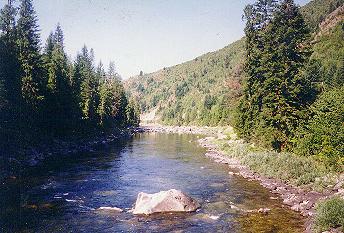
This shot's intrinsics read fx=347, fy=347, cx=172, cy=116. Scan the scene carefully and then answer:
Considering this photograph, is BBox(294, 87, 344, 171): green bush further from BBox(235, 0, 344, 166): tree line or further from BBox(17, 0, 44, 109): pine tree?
BBox(17, 0, 44, 109): pine tree

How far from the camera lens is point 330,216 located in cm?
1914

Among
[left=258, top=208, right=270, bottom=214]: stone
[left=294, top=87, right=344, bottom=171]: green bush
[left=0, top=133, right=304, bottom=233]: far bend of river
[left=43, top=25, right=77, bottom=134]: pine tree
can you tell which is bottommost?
[left=258, top=208, right=270, bottom=214]: stone

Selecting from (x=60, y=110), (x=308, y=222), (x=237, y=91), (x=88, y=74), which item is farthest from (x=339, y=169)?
(x=88, y=74)

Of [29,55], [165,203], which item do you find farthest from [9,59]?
[165,203]

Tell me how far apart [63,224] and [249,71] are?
121ft

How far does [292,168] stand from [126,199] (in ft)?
52.4

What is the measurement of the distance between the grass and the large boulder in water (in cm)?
1070

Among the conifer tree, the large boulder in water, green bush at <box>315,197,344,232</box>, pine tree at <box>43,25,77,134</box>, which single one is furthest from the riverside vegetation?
the conifer tree

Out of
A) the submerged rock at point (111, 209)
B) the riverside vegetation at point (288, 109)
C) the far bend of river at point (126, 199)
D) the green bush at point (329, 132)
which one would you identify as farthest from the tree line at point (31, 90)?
the green bush at point (329, 132)

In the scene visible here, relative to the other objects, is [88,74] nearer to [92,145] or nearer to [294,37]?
[92,145]

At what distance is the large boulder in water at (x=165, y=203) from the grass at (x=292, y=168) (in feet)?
35.1

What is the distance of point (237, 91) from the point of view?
58625mm

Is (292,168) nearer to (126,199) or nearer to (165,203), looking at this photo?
(165,203)

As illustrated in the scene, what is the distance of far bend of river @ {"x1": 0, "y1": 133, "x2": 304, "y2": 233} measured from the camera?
2121 cm
